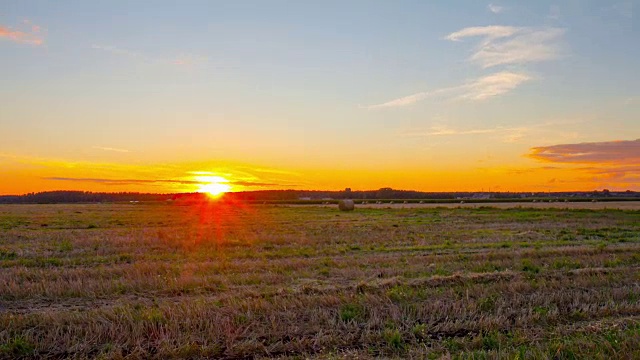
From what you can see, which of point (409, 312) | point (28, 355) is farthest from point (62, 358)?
point (409, 312)

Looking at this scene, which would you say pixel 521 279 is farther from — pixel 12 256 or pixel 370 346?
pixel 12 256

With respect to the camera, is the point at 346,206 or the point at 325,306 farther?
the point at 346,206

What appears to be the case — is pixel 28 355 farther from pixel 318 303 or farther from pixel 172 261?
pixel 172 261

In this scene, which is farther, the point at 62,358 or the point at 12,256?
the point at 12,256

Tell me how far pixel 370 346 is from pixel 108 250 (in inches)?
571

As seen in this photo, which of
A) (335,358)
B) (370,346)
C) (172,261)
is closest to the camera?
(335,358)

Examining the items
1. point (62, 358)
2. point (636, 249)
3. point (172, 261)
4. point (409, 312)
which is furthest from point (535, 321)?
point (636, 249)

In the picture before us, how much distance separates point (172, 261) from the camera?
53.6 ft

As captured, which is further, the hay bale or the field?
the hay bale

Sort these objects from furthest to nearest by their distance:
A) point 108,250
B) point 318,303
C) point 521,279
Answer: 1. point 108,250
2. point 521,279
3. point 318,303

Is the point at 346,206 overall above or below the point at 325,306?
below

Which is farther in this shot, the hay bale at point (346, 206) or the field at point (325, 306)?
the hay bale at point (346, 206)

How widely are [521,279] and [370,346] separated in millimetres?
6239

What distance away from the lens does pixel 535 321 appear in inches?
344
